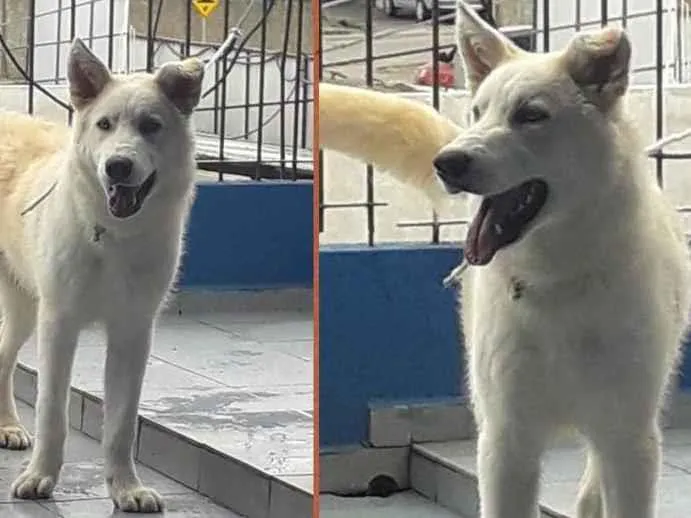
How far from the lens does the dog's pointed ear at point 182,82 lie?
2.11 meters

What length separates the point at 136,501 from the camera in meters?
2.36

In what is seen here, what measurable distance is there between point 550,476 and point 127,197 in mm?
810

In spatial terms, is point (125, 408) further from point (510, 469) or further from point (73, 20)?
point (510, 469)

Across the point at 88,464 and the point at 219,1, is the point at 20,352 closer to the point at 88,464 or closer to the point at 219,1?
the point at 88,464

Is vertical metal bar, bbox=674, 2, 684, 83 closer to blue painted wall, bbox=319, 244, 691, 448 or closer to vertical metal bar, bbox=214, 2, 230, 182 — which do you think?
blue painted wall, bbox=319, 244, 691, 448

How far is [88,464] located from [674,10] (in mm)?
Result: 1296

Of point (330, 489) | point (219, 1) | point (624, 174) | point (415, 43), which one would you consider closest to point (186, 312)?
point (219, 1)

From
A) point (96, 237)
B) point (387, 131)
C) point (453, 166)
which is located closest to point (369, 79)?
point (387, 131)

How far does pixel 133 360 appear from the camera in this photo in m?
2.40

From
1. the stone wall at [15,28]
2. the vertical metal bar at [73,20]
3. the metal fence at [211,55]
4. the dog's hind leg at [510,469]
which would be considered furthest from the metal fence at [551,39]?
the stone wall at [15,28]

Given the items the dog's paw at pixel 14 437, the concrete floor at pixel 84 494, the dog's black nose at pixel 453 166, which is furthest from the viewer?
the dog's paw at pixel 14 437

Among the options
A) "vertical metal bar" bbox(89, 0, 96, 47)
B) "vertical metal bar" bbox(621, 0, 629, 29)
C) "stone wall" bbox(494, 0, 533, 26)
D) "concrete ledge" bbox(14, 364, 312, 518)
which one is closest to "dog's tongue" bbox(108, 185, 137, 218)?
"vertical metal bar" bbox(89, 0, 96, 47)

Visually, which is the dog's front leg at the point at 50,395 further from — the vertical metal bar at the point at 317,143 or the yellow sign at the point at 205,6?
the vertical metal bar at the point at 317,143

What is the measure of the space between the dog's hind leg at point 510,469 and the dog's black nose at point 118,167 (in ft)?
2.36
